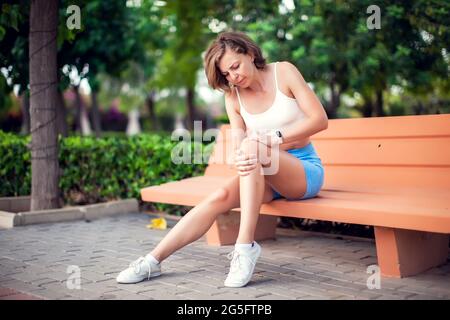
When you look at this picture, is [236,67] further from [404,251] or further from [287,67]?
[404,251]

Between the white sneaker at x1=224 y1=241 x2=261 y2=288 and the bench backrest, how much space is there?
1.11 meters

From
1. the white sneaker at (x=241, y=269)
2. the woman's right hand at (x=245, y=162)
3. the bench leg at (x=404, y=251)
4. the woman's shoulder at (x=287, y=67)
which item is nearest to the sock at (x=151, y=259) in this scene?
the white sneaker at (x=241, y=269)

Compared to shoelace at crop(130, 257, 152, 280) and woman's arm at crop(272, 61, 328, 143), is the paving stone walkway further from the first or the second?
woman's arm at crop(272, 61, 328, 143)

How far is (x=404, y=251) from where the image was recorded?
11.1ft

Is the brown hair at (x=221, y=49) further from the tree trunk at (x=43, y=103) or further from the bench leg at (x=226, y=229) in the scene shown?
the tree trunk at (x=43, y=103)

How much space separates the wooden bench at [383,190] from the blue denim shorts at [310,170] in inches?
3.3

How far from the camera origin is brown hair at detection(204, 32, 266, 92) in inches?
140

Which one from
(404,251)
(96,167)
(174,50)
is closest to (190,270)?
(404,251)

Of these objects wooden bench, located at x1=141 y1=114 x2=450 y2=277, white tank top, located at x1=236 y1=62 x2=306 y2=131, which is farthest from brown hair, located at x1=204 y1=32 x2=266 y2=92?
wooden bench, located at x1=141 y1=114 x2=450 y2=277

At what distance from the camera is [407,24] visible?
265 inches
